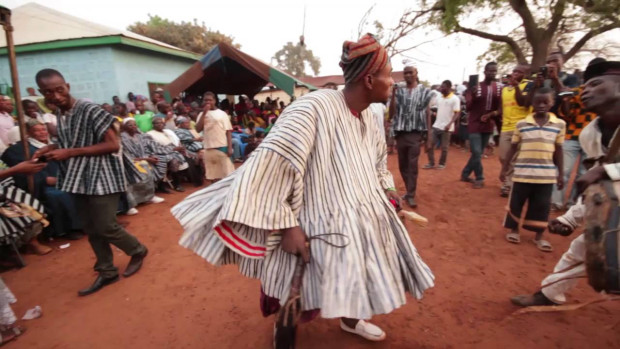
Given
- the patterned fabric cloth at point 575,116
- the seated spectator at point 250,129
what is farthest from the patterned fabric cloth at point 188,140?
the patterned fabric cloth at point 575,116

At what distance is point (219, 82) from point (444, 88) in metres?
7.74

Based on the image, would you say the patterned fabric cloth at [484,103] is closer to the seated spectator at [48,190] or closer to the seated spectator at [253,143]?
the seated spectator at [253,143]

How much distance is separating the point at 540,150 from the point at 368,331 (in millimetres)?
2632

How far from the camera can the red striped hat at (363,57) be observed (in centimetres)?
151

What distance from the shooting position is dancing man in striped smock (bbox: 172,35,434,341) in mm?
1374

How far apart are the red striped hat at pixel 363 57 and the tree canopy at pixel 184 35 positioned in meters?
24.5

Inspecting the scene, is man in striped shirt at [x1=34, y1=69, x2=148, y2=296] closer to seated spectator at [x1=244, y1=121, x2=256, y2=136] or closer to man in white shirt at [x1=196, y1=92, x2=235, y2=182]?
man in white shirt at [x1=196, y1=92, x2=235, y2=182]

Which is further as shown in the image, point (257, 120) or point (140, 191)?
point (257, 120)

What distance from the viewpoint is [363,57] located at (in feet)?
4.98

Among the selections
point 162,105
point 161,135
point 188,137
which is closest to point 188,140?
point 188,137

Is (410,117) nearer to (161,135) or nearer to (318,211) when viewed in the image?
(318,211)

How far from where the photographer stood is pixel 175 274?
3334mm

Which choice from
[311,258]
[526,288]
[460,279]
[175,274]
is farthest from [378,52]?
[175,274]

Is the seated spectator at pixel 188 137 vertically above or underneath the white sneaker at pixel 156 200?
above
